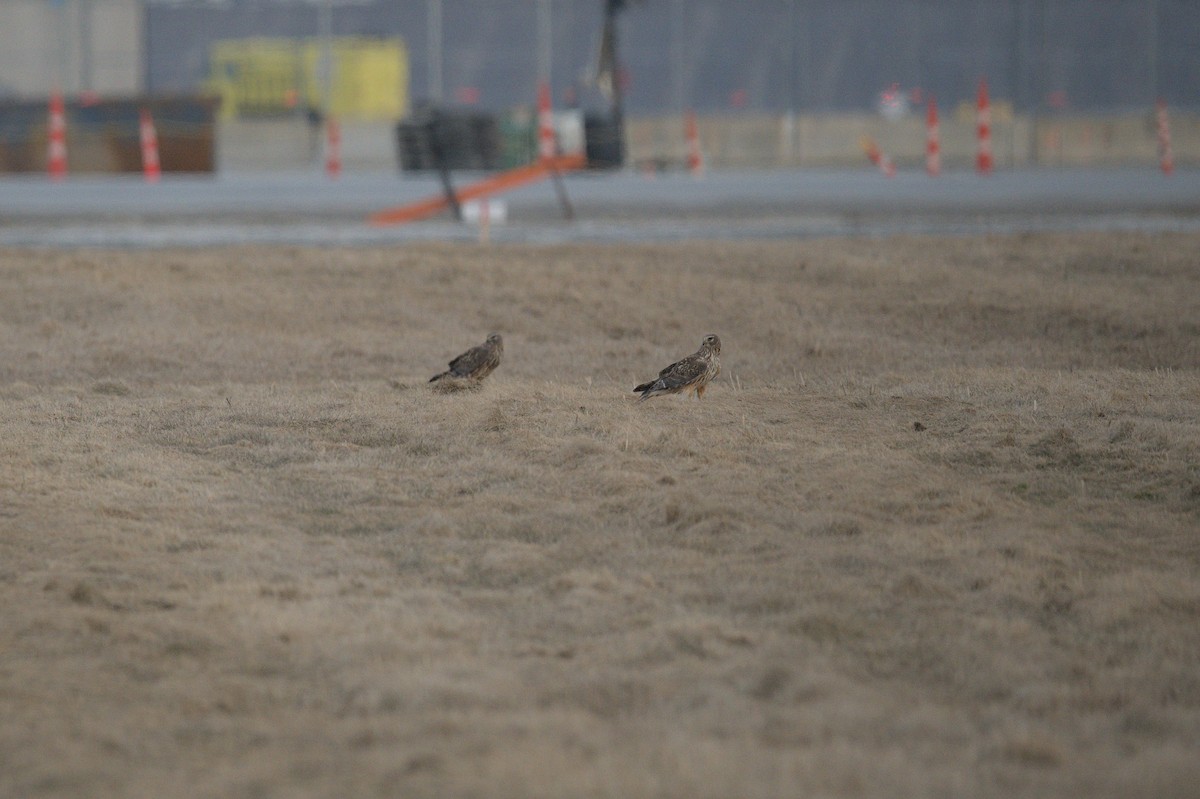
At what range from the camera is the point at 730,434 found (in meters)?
6.99

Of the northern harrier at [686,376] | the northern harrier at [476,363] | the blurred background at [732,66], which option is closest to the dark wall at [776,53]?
the blurred background at [732,66]

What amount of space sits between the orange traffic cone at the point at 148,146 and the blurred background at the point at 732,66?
31.2 feet

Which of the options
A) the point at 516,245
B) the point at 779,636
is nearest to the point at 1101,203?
the point at 516,245

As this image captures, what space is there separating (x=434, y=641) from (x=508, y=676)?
1.19 feet

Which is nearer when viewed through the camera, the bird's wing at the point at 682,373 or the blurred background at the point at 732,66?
the bird's wing at the point at 682,373

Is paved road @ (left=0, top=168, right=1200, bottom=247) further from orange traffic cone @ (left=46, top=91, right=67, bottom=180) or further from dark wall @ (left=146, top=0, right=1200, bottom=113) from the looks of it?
dark wall @ (left=146, top=0, right=1200, bottom=113)

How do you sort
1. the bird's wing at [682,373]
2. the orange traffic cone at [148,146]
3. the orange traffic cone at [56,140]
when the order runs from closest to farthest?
1. the bird's wing at [682,373]
2. the orange traffic cone at [56,140]
3. the orange traffic cone at [148,146]

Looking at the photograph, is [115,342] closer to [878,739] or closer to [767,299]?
[767,299]

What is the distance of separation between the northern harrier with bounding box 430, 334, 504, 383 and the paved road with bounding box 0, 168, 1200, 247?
623cm

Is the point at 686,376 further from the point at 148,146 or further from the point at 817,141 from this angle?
the point at 817,141

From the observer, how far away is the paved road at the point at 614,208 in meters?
15.3

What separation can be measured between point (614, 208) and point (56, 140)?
29.7ft

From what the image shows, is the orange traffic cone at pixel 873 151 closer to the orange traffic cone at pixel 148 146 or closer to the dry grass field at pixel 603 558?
the orange traffic cone at pixel 148 146

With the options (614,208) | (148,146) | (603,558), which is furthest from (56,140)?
(603,558)
